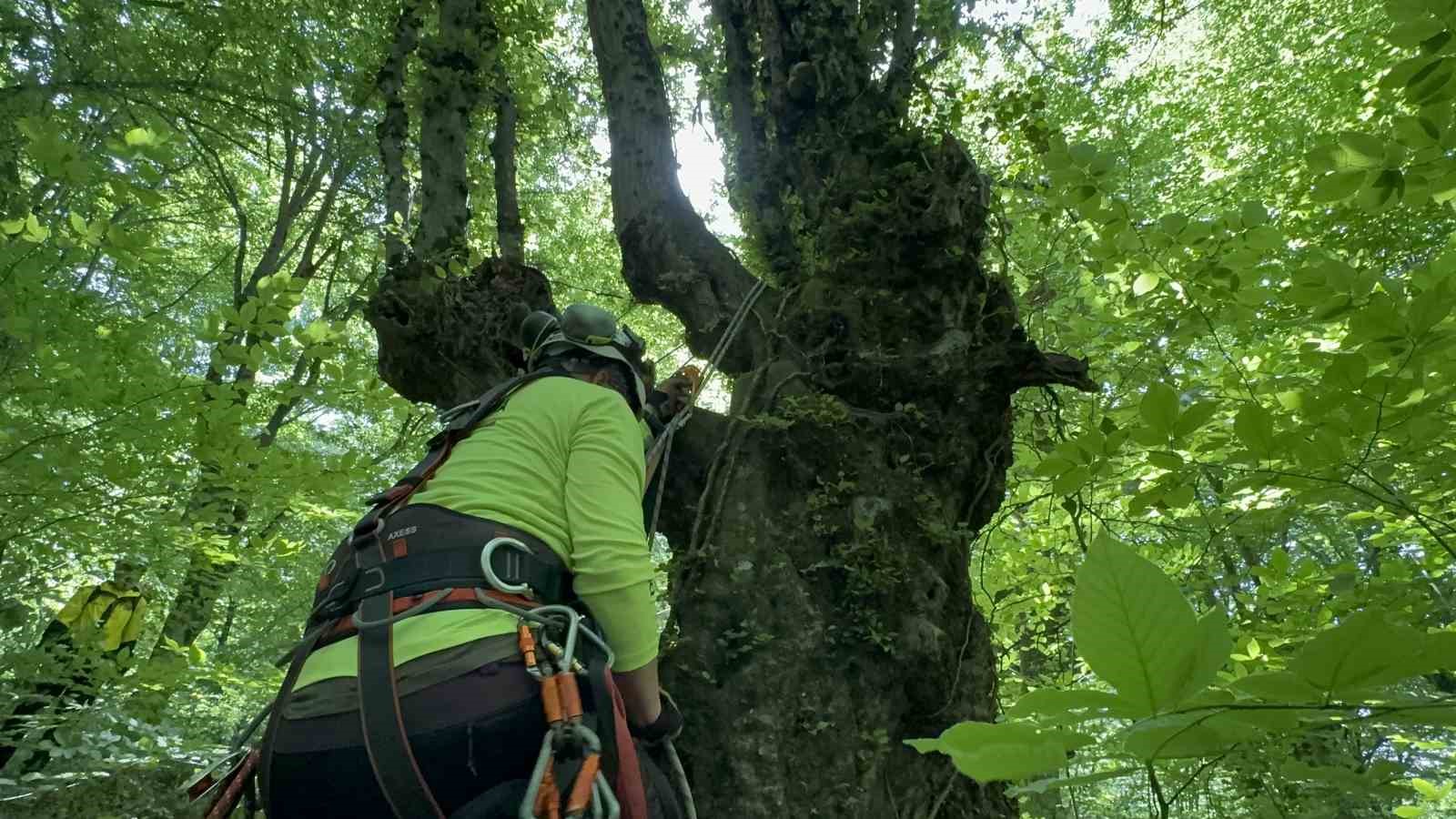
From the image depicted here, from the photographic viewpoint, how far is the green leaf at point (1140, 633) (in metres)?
0.54

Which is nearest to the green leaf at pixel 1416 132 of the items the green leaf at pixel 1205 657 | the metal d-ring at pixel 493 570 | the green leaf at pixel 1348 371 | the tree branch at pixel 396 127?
the green leaf at pixel 1348 371

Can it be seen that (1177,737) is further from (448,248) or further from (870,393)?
(448,248)

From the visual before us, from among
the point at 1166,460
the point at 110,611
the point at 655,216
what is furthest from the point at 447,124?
the point at 110,611

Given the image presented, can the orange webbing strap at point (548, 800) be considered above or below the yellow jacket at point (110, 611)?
below

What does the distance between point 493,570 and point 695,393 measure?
1.40 metres

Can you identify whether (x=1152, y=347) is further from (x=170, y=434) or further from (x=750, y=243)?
(x=170, y=434)

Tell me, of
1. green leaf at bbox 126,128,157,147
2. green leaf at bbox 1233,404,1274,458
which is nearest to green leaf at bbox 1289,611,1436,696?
green leaf at bbox 1233,404,1274,458

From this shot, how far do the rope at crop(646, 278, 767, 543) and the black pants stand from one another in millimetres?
949

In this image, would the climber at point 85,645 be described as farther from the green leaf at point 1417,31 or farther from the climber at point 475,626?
the green leaf at point 1417,31

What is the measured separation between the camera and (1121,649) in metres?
0.55

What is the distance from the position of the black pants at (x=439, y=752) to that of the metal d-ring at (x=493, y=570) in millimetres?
196

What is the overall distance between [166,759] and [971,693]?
12.6ft

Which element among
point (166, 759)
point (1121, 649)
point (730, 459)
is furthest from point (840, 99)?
point (166, 759)

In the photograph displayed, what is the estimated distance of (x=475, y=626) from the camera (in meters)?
1.76
